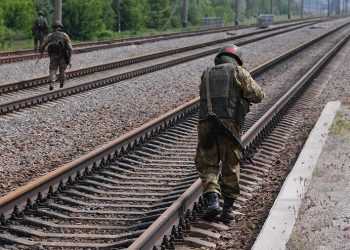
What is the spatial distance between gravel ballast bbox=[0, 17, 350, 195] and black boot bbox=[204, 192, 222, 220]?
250cm

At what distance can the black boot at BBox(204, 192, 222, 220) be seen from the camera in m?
6.62

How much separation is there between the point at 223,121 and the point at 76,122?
598cm

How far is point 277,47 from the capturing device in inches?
1309

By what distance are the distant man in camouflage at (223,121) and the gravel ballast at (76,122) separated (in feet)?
8.34

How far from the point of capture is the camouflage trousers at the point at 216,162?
6.67 meters

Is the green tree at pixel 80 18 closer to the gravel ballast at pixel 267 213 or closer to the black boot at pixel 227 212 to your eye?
the gravel ballast at pixel 267 213

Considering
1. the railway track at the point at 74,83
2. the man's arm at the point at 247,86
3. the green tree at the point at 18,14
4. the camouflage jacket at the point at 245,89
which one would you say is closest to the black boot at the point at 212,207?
the camouflage jacket at the point at 245,89

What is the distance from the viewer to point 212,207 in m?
6.62

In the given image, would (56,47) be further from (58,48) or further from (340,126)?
(340,126)

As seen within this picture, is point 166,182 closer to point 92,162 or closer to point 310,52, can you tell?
point 92,162

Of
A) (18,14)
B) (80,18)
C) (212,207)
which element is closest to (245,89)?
(212,207)

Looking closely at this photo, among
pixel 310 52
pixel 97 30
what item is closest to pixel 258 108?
pixel 310 52

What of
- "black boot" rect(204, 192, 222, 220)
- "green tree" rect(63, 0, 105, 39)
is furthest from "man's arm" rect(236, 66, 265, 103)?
"green tree" rect(63, 0, 105, 39)

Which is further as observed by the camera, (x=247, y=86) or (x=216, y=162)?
(x=216, y=162)
